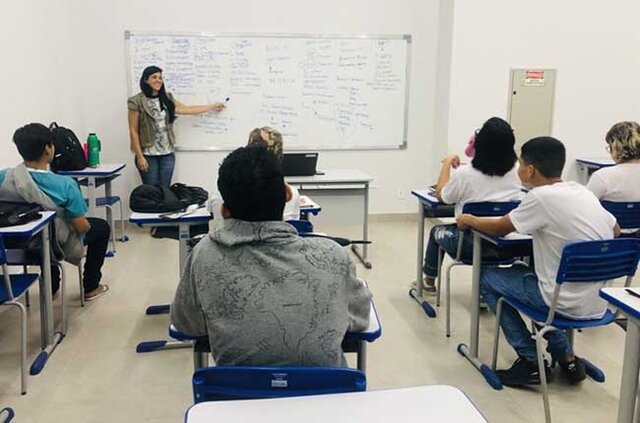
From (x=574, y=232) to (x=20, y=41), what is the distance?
4036 millimetres

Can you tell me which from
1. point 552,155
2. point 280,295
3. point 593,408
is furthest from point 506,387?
point 280,295

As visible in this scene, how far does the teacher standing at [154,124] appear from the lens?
18.3ft

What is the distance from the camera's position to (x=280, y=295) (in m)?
1.53

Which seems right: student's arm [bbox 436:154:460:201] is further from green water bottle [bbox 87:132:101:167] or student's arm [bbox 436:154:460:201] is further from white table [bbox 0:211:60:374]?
green water bottle [bbox 87:132:101:167]

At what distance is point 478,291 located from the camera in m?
3.25

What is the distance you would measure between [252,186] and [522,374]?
1993mm

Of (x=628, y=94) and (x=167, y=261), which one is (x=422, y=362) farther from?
(x=628, y=94)

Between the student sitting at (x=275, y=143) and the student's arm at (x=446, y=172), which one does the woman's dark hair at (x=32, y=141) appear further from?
the student's arm at (x=446, y=172)

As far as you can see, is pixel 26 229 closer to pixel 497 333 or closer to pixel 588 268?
pixel 497 333

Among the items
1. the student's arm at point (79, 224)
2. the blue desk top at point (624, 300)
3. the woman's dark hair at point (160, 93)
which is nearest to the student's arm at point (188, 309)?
the blue desk top at point (624, 300)

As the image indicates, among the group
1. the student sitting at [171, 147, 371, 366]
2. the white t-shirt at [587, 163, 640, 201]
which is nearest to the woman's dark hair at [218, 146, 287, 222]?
the student sitting at [171, 147, 371, 366]

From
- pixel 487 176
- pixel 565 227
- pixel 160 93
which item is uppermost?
pixel 160 93

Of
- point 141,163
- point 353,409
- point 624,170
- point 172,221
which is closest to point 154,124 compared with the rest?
point 141,163

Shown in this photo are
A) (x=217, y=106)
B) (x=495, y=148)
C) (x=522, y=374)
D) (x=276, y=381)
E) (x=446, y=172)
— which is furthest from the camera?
(x=217, y=106)
